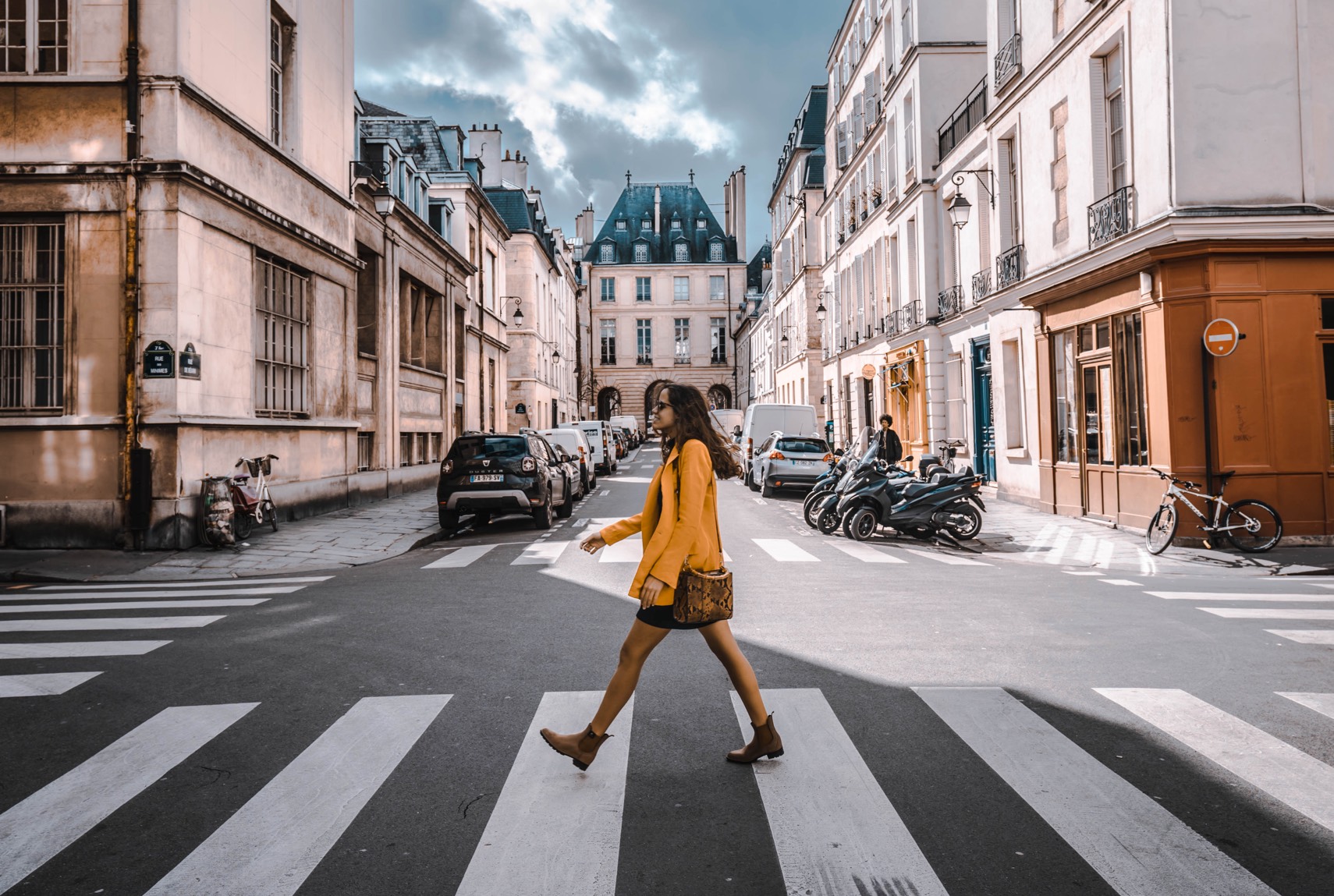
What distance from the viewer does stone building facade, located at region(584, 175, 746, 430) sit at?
269 feet

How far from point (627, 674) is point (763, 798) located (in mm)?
763

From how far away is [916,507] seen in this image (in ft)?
43.8

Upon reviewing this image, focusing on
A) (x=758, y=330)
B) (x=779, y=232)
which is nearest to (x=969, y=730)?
(x=779, y=232)

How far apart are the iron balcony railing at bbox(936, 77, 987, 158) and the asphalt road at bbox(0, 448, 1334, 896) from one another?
1543cm

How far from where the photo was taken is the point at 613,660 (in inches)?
243

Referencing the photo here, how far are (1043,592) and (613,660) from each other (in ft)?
15.5

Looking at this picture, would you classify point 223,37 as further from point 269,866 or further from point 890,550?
point 269,866

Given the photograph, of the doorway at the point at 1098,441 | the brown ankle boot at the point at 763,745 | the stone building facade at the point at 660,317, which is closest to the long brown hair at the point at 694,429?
the brown ankle boot at the point at 763,745

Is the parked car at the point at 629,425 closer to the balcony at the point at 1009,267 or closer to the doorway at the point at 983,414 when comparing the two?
the doorway at the point at 983,414

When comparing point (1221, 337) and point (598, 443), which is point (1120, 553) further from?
point (598, 443)

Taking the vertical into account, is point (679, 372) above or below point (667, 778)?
above

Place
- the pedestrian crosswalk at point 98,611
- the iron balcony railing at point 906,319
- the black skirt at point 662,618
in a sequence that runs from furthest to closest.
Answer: the iron balcony railing at point 906,319
the pedestrian crosswalk at point 98,611
the black skirt at point 662,618

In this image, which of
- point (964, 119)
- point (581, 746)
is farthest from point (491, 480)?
point (964, 119)

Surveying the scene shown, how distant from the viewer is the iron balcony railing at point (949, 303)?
75.2ft
